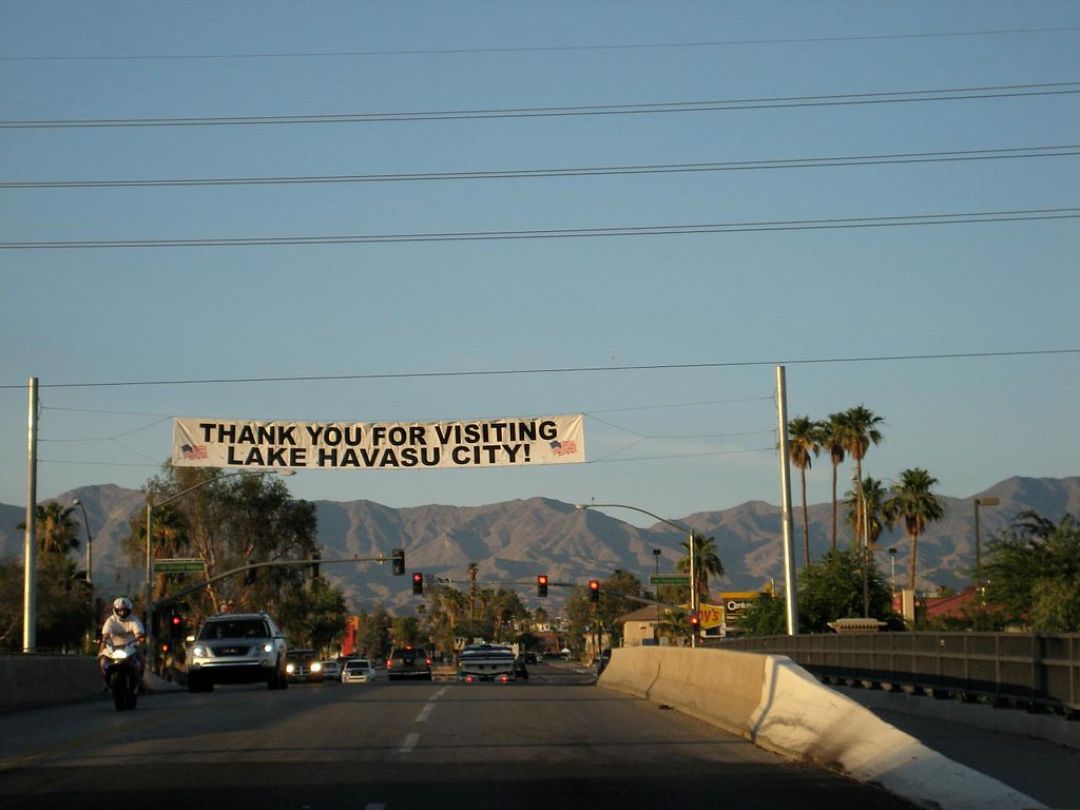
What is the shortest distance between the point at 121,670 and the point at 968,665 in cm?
1314

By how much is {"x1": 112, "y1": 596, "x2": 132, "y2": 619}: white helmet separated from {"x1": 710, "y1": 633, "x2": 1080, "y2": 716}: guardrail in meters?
12.6

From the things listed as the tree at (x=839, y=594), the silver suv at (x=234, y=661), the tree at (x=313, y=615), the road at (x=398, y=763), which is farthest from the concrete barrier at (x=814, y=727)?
the tree at (x=313, y=615)

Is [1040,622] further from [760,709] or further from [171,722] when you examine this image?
[171,722]

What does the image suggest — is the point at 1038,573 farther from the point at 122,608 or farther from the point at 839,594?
the point at 839,594

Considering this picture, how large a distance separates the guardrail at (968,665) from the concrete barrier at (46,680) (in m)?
15.7

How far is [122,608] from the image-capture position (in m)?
21.6

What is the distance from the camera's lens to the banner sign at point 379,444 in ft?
115

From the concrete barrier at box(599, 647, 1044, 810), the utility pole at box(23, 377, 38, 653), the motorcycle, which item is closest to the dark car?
the utility pole at box(23, 377, 38, 653)

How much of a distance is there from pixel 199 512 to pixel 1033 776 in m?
75.3

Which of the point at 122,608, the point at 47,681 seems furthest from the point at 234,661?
the point at 122,608

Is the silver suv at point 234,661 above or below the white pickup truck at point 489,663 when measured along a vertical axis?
above

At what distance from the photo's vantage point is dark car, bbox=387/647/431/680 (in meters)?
70.8

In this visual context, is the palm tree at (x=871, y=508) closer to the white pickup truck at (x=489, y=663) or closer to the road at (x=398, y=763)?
the white pickup truck at (x=489, y=663)

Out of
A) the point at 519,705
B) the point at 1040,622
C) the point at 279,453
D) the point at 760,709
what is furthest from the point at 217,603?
the point at 760,709
